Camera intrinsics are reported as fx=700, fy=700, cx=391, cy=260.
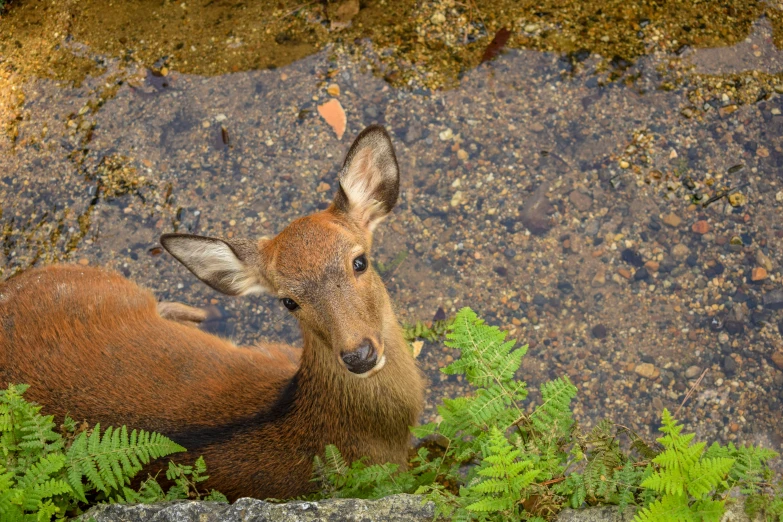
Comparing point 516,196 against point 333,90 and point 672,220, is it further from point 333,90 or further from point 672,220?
point 333,90

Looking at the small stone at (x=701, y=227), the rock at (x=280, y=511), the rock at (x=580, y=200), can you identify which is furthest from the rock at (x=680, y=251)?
the rock at (x=280, y=511)

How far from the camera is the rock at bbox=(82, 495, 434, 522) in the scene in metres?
3.04

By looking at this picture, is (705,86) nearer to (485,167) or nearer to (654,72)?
(654,72)

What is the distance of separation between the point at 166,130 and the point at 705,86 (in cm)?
453

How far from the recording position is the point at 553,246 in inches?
213

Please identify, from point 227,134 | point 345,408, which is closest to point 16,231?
point 227,134

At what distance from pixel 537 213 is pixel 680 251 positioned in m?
1.09

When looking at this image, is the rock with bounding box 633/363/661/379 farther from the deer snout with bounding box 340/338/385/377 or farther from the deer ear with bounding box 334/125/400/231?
the deer snout with bounding box 340/338/385/377

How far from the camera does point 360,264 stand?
3.89 m

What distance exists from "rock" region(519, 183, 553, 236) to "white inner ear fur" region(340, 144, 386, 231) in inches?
61.3

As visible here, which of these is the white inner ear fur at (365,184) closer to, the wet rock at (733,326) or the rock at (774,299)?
the wet rock at (733,326)

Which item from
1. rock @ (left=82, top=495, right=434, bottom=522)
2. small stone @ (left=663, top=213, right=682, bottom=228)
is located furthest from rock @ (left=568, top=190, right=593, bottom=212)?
rock @ (left=82, top=495, right=434, bottom=522)

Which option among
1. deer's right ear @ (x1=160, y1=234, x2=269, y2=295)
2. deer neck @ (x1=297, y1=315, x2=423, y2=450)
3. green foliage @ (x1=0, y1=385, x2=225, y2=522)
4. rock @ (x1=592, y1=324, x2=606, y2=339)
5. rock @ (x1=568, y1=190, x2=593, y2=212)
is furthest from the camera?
rock @ (x1=568, y1=190, x2=593, y2=212)

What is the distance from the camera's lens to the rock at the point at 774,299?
4977 millimetres
